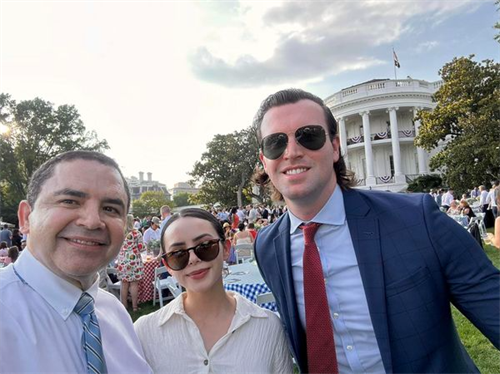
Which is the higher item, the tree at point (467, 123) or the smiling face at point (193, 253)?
the tree at point (467, 123)

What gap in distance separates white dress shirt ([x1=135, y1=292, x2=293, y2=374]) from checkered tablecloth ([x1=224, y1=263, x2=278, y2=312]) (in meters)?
2.30

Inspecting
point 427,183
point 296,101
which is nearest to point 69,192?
point 296,101

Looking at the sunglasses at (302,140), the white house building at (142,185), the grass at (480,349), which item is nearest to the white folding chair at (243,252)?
the grass at (480,349)

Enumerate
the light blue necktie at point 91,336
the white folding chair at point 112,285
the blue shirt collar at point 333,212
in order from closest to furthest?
the light blue necktie at point 91,336 → the blue shirt collar at point 333,212 → the white folding chair at point 112,285

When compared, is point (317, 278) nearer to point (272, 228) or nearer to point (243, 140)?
point (272, 228)

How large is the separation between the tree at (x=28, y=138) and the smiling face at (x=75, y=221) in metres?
37.4

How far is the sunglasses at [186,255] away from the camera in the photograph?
6.52 ft

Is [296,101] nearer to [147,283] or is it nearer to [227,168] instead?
[147,283]

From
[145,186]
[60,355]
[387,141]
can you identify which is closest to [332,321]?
[60,355]

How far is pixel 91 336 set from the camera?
1.42 meters

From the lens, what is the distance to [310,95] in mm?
1979

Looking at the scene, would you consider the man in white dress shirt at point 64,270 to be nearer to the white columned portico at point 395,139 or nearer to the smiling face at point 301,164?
the smiling face at point 301,164

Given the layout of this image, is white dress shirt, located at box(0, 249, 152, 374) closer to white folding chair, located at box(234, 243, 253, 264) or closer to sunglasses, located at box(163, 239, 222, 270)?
sunglasses, located at box(163, 239, 222, 270)

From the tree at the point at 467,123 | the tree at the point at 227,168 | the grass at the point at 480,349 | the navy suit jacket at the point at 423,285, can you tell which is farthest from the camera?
the tree at the point at 227,168
